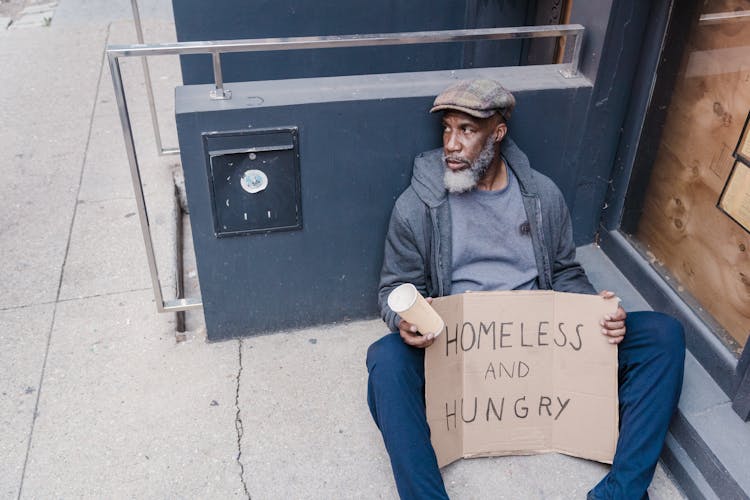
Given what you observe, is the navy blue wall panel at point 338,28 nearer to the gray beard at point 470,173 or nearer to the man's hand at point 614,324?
the gray beard at point 470,173

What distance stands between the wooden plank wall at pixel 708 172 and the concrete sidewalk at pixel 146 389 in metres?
0.83

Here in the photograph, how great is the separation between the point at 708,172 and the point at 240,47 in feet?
6.57

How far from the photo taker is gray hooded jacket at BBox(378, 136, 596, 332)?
281 cm

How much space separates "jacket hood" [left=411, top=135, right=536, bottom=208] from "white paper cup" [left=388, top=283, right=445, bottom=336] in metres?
0.51

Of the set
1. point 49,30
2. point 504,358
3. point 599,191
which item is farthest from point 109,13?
point 504,358

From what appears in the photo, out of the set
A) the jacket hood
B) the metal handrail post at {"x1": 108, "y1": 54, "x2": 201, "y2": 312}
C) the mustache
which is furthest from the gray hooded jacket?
the metal handrail post at {"x1": 108, "y1": 54, "x2": 201, "y2": 312}

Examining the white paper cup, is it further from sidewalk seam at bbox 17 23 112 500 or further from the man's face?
sidewalk seam at bbox 17 23 112 500

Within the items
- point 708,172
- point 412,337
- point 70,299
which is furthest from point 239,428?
point 708,172

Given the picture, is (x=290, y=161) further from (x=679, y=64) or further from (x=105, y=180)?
(x=105, y=180)

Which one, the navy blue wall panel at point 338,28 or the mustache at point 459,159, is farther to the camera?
the navy blue wall panel at point 338,28

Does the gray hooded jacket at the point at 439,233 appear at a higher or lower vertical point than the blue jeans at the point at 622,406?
higher

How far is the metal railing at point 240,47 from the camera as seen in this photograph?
2609mm

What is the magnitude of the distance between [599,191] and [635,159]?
24 cm

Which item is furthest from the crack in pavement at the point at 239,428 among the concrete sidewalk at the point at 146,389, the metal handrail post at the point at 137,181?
the metal handrail post at the point at 137,181
